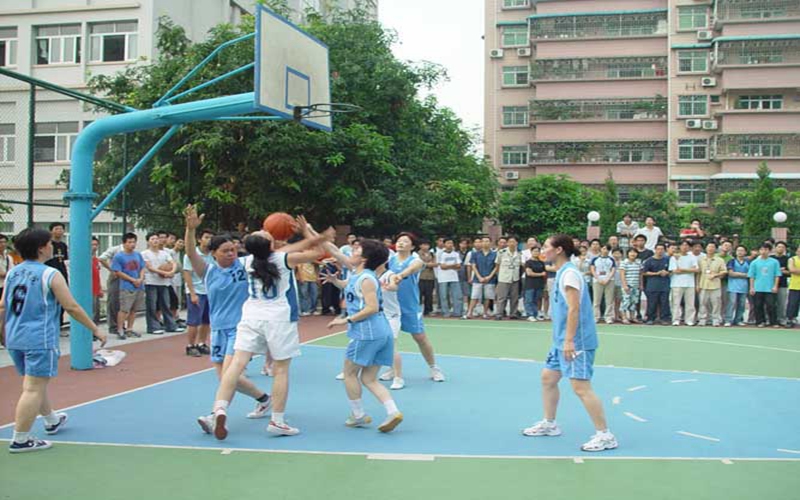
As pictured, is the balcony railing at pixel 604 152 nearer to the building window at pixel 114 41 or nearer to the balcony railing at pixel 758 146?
the balcony railing at pixel 758 146

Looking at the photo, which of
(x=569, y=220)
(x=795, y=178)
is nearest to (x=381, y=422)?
(x=569, y=220)

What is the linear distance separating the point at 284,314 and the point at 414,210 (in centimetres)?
1391

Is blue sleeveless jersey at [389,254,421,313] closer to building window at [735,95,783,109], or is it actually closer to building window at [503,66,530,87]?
building window at [735,95,783,109]

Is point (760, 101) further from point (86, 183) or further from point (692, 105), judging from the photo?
point (86, 183)

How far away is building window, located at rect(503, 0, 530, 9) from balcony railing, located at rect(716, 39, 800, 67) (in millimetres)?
12074

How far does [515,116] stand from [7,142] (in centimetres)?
3708

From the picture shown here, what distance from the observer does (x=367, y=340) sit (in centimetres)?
651

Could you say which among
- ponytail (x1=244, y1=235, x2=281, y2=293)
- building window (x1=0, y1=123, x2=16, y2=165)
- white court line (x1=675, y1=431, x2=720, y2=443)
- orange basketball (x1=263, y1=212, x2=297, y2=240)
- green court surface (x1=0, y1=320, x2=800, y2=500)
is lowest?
green court surface (x1=0, y1=320, x2=800, y2=500)

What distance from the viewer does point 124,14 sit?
2838 cm

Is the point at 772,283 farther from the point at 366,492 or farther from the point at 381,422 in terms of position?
the point at 366,492

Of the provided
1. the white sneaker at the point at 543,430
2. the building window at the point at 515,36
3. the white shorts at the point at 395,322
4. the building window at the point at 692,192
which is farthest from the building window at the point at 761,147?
the white sneaker at the point at 543,430

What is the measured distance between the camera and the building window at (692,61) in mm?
43531

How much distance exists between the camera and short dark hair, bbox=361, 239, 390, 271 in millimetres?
6695

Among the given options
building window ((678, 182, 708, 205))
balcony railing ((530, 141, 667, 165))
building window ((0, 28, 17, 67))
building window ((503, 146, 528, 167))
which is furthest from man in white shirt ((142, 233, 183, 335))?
building window ((503, 146, 528, 167))
